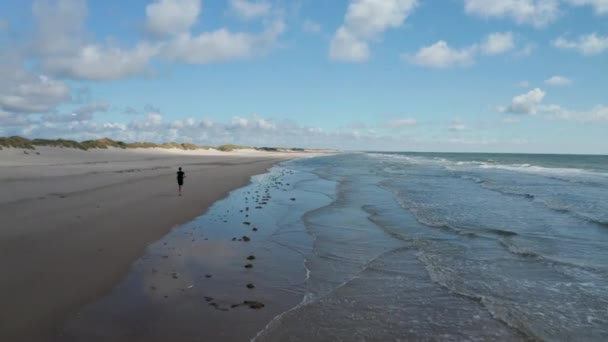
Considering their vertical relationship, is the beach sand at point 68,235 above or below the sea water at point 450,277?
above

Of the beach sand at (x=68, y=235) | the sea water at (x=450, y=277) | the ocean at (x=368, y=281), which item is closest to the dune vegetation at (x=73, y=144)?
the beach sand at (x=68, y=235)

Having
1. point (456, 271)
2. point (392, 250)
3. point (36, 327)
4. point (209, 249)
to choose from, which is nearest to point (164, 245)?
point (209, 249)

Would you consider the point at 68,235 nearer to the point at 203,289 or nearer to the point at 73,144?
the point at 203,289

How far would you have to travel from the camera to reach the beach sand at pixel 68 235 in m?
6.39

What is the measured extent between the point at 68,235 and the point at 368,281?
27.3ft

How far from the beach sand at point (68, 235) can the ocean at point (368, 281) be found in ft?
1.66

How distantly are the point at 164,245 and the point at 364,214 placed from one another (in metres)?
9.20

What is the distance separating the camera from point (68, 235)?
1106 centimetres

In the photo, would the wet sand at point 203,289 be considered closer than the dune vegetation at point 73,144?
Yes

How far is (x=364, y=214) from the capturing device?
57.3ft

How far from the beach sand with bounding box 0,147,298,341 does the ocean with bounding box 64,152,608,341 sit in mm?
505

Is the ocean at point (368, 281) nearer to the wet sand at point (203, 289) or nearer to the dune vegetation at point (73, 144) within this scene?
the wet sand at point (203, 289)

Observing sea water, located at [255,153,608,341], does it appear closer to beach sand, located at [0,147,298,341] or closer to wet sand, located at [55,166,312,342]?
wet sand, located at [55,166,312,342]

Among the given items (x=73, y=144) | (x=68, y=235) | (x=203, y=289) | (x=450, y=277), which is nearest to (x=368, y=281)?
(x=450, y=277)
